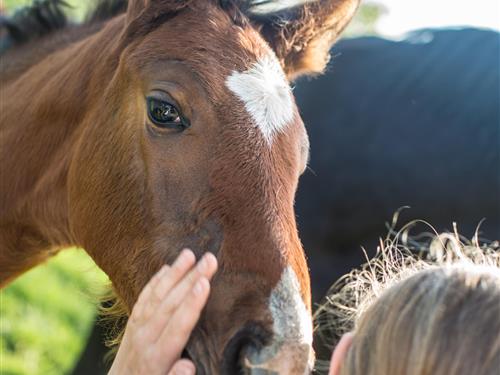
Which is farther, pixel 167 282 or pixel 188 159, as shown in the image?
pixel 188 159

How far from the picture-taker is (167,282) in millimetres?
2049

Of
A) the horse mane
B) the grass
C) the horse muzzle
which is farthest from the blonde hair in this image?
the grass

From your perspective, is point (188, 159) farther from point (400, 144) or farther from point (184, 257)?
point (400, 144)

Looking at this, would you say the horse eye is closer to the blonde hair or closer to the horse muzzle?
the horse muzzle

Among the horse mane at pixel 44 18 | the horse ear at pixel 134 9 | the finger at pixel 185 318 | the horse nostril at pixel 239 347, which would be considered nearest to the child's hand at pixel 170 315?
the finger at pixel 185 318

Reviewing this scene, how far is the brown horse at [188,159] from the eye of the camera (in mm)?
2074

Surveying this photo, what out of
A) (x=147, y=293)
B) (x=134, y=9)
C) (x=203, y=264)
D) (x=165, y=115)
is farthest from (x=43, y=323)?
(x=203, y=264)

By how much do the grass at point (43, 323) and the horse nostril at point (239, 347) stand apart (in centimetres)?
302

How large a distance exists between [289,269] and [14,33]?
88.4 inches

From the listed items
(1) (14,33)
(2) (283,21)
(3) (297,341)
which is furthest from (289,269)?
(1) (14,33)

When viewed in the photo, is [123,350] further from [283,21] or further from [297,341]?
[283,21]

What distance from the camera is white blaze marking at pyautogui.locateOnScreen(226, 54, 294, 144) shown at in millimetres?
2297

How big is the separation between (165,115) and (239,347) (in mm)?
799

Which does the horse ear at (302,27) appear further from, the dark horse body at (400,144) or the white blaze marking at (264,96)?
the dark horse body at (400,144)
